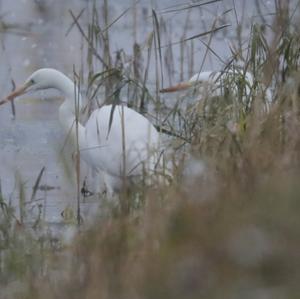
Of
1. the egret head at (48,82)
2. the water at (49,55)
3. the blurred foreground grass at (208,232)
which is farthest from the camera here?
the egret head at (48,82)

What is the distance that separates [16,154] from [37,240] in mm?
2449

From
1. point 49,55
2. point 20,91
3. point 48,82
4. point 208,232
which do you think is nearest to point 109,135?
point 48,82

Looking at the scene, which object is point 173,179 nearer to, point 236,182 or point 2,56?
point 236,182

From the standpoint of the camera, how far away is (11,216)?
3615mm

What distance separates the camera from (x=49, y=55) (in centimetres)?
762

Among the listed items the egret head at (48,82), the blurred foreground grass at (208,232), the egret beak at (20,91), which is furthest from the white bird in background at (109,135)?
the blurred foreground grass at (208,232)

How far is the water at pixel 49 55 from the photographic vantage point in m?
Result: 5.40

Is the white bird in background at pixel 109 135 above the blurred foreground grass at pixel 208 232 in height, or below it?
above

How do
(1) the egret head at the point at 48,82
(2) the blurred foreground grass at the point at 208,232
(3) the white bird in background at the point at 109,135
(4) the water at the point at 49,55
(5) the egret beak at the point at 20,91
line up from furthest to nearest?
(5) the egret beak at the point at 20,91, (1) the egret head at the point at 48,82, (4) the water at the point at 49,55, (3) the white bird in background at the point at 109,135, (2) the blurred foreground grass at the point at 208,232

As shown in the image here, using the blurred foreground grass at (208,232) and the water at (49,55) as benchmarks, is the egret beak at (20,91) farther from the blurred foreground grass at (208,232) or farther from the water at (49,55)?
the blurred foreground grass at (208,232)

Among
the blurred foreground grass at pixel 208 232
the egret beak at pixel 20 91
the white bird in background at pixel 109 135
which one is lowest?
the blurred foreground grass at pixel 208 232

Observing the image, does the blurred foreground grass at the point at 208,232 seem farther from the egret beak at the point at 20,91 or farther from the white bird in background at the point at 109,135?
the egret beak at the point at 20,91

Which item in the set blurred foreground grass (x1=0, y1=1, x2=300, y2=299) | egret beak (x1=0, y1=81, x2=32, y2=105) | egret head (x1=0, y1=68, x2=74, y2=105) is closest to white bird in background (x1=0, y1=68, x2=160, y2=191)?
egret head (x1=0, y1=68, x2=74, y2=105)

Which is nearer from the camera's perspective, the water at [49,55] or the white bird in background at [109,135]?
the white bird in background at [109,135]
